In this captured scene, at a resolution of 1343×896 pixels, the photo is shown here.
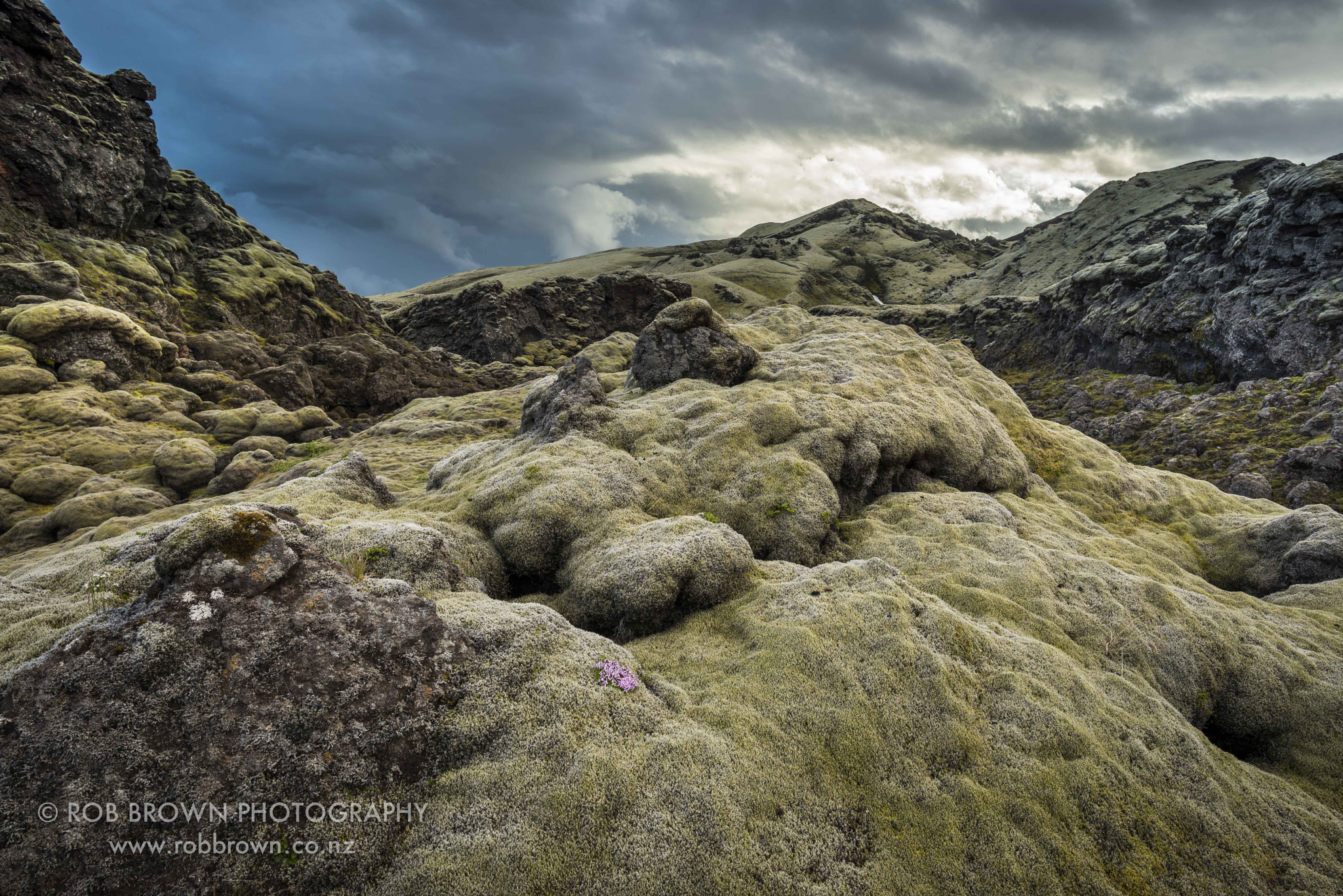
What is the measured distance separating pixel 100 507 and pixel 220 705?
103ft

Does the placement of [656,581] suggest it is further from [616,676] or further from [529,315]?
[529,315]

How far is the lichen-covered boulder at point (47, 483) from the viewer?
30609mm

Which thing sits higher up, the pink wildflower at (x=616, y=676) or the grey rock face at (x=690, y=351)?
the grey rock face at (x=690, y=351)

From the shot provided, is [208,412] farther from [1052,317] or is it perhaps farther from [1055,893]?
[1052,317]

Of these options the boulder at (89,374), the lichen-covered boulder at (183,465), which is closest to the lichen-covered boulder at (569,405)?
the lichen-covered boulder at (183,465)

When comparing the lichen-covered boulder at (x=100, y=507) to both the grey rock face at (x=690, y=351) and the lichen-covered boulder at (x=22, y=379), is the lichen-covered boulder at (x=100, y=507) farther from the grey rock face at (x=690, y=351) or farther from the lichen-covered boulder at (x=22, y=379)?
the grey rock face at (x=690, y=351)

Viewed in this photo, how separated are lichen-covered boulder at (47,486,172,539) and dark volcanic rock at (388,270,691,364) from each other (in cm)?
9220

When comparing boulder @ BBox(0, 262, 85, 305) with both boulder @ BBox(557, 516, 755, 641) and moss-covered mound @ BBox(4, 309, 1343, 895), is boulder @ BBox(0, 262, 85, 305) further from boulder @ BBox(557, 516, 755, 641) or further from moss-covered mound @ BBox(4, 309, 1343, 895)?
boulder @ BBox(557, 516, 755, 641)

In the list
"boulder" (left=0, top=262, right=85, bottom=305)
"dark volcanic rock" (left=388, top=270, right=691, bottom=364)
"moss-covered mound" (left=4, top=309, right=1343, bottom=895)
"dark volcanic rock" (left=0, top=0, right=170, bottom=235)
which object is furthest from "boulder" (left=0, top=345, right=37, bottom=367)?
"dark volcanic rock" (left=388, top=270, right=691, bottom=364)

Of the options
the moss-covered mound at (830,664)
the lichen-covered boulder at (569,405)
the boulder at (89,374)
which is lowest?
the moss-covered mound at (830,664)

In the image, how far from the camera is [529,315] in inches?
5069

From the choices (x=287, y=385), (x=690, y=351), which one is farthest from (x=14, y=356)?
(x=690, y=351)

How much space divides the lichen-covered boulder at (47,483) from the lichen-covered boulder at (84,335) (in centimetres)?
1641

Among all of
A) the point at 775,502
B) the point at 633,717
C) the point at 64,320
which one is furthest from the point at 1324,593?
the point at 64,320
